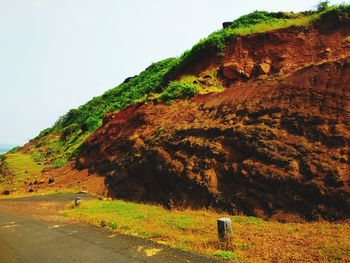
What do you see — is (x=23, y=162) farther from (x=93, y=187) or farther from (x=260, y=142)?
(x=260, y=142)

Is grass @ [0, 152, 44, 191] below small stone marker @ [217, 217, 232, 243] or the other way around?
the other way around

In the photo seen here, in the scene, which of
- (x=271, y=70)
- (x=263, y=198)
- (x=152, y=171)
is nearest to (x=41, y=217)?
(x=152, y=171)

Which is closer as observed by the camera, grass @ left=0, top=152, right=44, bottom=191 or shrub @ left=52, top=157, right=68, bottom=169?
grass @ left=0, top=152, right=44, bottom=191

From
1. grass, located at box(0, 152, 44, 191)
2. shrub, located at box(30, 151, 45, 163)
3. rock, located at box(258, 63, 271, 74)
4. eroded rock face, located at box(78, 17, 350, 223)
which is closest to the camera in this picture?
eroded rock face, located at box(78, 17, 350, 223)

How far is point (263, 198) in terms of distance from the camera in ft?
41.5

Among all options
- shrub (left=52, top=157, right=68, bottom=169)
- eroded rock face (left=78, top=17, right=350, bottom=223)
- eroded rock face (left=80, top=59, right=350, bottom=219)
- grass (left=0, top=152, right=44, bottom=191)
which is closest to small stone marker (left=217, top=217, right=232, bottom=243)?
eroded rock face (left=78, top=17, right=350, bottom=223)

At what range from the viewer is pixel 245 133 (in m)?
14.7

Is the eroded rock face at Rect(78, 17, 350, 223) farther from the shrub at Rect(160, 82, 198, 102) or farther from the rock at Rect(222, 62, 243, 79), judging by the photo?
the shrub at Rect(160, 82, 198, 102)

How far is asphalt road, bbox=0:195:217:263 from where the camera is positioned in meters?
9.37

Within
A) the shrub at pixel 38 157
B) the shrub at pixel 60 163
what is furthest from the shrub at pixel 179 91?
the shrub at pixel 38 157

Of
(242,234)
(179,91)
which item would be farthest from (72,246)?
(179,91)

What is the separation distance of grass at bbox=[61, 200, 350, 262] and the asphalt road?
0.54 m

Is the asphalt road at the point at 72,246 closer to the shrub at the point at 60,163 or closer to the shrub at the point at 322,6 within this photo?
the shrub at the point at 60,163

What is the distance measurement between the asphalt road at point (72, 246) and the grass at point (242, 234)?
0.54 m
